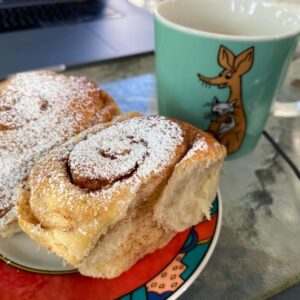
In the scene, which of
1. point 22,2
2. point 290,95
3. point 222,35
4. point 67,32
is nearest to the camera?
point 222,35

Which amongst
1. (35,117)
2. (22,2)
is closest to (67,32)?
(22,2)

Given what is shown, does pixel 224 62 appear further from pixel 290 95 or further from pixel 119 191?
pixel 290 95

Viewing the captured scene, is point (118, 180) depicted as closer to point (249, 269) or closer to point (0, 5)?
point (249, 269)

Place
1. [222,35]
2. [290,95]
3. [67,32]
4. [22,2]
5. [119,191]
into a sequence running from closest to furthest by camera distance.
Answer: [119,191]
[222,35]
[290,95]
[67,32]
[22,2]

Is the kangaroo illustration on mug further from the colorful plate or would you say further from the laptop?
the laptop

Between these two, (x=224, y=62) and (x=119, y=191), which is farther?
(x=224, y=62)

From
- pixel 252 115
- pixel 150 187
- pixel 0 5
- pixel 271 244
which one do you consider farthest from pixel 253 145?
pixel 0 5

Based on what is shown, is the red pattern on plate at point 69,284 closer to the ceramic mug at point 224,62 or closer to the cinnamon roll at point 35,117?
the cinnamon roll at point 35,117
